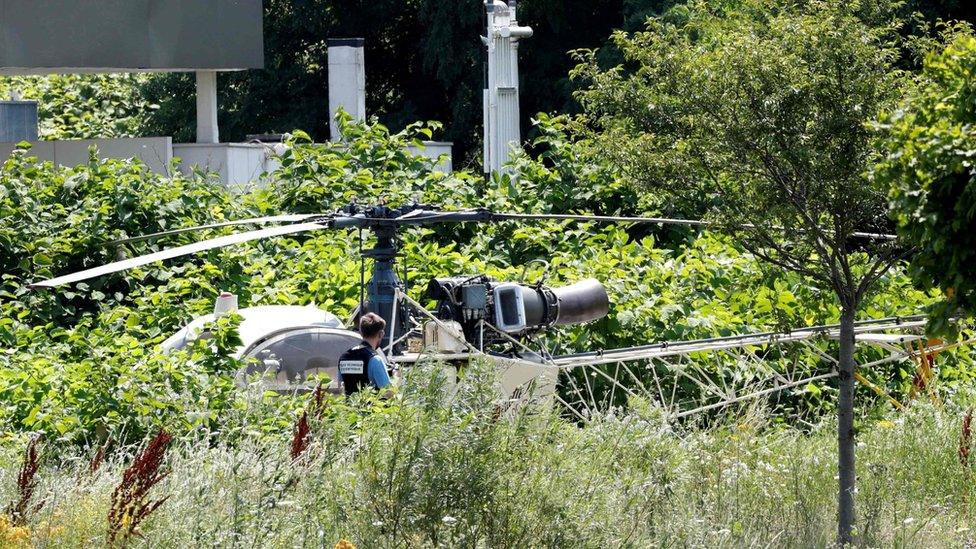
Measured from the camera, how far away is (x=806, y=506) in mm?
8094

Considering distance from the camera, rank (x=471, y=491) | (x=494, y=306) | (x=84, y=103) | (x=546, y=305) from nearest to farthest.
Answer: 1. (x=471, y=491)
2. (x=494, y=306)
3. (x=546, y=305)
4. (x=84, y=103)

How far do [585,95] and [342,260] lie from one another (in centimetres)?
603

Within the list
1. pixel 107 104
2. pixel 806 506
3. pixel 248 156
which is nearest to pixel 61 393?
pixel 806 506

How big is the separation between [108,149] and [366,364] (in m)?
11.7

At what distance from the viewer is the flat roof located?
1661cm

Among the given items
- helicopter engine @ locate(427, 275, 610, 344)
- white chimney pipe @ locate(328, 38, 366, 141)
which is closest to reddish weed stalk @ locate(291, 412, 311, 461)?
helicopter engine @ locate(427, 275, 610, 344)

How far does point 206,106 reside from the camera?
67.3ft

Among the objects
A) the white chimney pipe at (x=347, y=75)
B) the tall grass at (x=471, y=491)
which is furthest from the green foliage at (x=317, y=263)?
the white chimney pipe at (x=347, y=75)

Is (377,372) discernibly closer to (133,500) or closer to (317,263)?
(133,500)

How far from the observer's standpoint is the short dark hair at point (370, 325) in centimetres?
912

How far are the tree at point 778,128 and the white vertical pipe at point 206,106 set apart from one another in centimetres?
1289

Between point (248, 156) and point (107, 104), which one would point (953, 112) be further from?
→ point (107, 104)

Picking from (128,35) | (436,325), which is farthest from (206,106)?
(436,325)

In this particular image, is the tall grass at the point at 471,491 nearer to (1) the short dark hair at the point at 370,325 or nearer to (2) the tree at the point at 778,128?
(2) the tree at the point at 778,128
